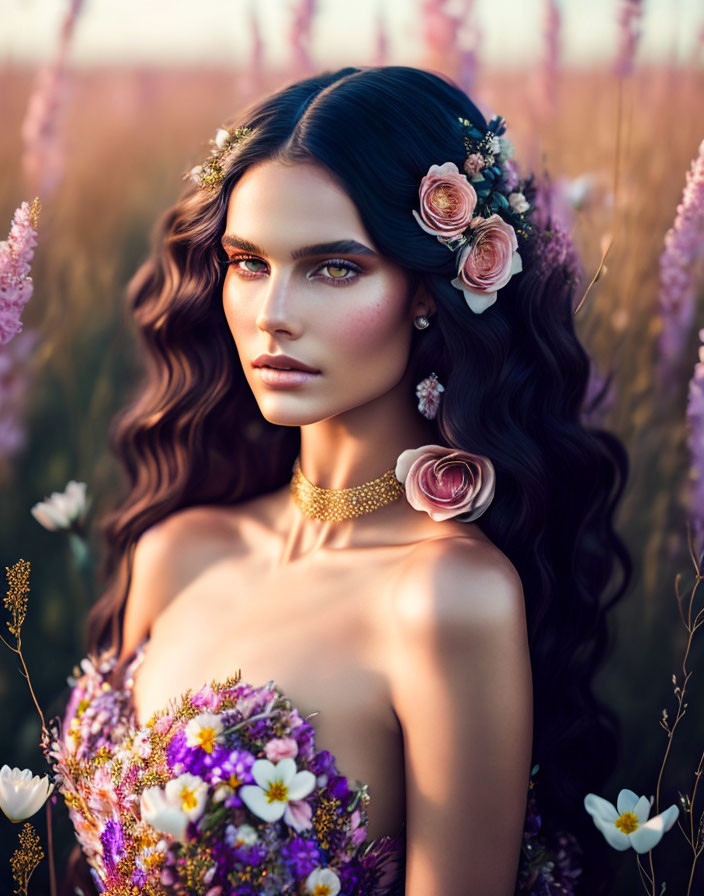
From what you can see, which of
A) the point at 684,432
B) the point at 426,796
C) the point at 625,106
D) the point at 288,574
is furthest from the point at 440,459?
the point at 625,106

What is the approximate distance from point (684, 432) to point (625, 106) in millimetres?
754

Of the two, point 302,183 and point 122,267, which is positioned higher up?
point 302,183

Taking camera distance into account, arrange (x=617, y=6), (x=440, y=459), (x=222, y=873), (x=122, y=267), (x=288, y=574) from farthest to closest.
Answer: (x=122, y=267) → (x=617, y=6) → (x=288, y=574) → (x=440, y=459) → (x=222, y=873)

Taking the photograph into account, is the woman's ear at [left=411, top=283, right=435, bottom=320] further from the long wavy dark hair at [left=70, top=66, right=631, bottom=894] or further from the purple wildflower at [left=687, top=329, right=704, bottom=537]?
the purple wildflower at [left=687, top=329, right=704, bottom=537]

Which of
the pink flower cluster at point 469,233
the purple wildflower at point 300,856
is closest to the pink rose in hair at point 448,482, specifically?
the pink flower cluster at point 469,233

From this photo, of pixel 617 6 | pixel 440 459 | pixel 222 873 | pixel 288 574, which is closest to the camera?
pixel 222 873

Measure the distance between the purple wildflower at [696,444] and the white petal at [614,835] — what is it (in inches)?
24.1

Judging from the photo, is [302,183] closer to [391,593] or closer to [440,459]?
[440,459]

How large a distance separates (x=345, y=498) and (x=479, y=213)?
0.59 metres

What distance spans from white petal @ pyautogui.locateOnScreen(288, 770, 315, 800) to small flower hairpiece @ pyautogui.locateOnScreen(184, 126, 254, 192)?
1.07 m

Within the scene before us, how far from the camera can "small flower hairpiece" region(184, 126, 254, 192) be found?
6.29 ft

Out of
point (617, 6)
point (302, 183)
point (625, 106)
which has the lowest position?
point (302, 183)

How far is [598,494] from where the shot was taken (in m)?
2.10

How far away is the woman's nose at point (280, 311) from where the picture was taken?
178 cm
